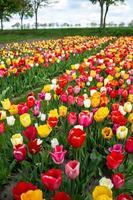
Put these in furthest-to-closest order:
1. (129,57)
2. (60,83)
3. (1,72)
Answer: (129,57)
(1,72)
(60,83)

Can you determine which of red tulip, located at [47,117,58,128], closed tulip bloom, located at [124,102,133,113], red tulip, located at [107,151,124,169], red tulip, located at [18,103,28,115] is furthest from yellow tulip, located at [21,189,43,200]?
closed tulip bloom, located at [124,102,133,113]

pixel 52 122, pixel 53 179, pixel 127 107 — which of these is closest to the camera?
pixel 53 179

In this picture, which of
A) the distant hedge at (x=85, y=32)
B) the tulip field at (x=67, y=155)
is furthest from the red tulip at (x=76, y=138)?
the distant hedge at (x=85, y=32)

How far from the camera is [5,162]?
192 inches

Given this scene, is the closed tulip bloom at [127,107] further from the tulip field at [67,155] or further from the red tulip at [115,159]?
the red tulip at [115,159]

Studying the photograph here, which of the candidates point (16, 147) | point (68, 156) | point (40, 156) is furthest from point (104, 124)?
point (16, 147)

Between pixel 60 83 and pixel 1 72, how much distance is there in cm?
288

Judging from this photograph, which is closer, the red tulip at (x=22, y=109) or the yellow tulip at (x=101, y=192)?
the yellow tulip at (x=101, y=192)

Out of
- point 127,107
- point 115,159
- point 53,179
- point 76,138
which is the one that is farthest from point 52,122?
point 53,179

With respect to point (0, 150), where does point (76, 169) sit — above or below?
above

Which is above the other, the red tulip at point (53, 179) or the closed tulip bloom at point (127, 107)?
the red tulip at point (53, 179)

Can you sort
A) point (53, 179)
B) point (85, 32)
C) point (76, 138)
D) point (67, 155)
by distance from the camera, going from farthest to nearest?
point (85, 32) → point (67, 155) → point (76, 138) → point (53, 179)

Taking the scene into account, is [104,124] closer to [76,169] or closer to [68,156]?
[68,156]

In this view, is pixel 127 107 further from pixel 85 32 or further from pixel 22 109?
pixel 85 32
